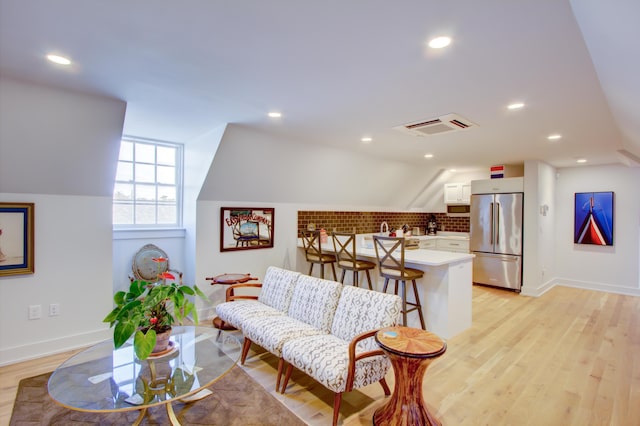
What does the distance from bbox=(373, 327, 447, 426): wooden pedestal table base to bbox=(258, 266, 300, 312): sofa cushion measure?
50.0 inches

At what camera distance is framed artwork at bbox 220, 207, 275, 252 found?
170 inches

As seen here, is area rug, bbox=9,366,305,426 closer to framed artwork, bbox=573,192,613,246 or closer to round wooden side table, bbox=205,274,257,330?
round wooden side table, bbox=205,274,257,330

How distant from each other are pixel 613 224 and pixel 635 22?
6.01 metres

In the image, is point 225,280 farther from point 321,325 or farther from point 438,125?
point 438,125

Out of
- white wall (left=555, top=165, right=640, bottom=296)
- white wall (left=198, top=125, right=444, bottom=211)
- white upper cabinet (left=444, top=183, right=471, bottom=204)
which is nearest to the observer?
white wall (left=198, top=125, right=444, bottom=211)

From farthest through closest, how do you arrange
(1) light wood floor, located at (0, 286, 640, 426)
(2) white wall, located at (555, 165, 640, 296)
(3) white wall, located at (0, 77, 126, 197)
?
(2) white wall, located at (555, 165, 640, 296), (3) white wall, located at (0, 77, 126, 197), (1) light wood floor, located at (0, 286, 640, 426)

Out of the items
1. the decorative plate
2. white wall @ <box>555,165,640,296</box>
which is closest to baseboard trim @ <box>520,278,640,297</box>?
white wall @ <box>555,165,640,296</box>

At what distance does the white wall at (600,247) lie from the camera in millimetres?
5562

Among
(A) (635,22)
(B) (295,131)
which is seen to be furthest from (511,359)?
(B) (295,131)

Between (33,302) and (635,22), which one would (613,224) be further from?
(33,302)

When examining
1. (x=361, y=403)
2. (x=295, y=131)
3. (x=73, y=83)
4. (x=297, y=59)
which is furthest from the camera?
(x=295, y=131)

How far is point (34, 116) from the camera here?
268 centimetres

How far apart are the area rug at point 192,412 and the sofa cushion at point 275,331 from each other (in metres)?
0.36

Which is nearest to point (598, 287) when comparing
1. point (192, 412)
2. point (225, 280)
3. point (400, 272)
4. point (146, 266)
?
point (400, 272)
